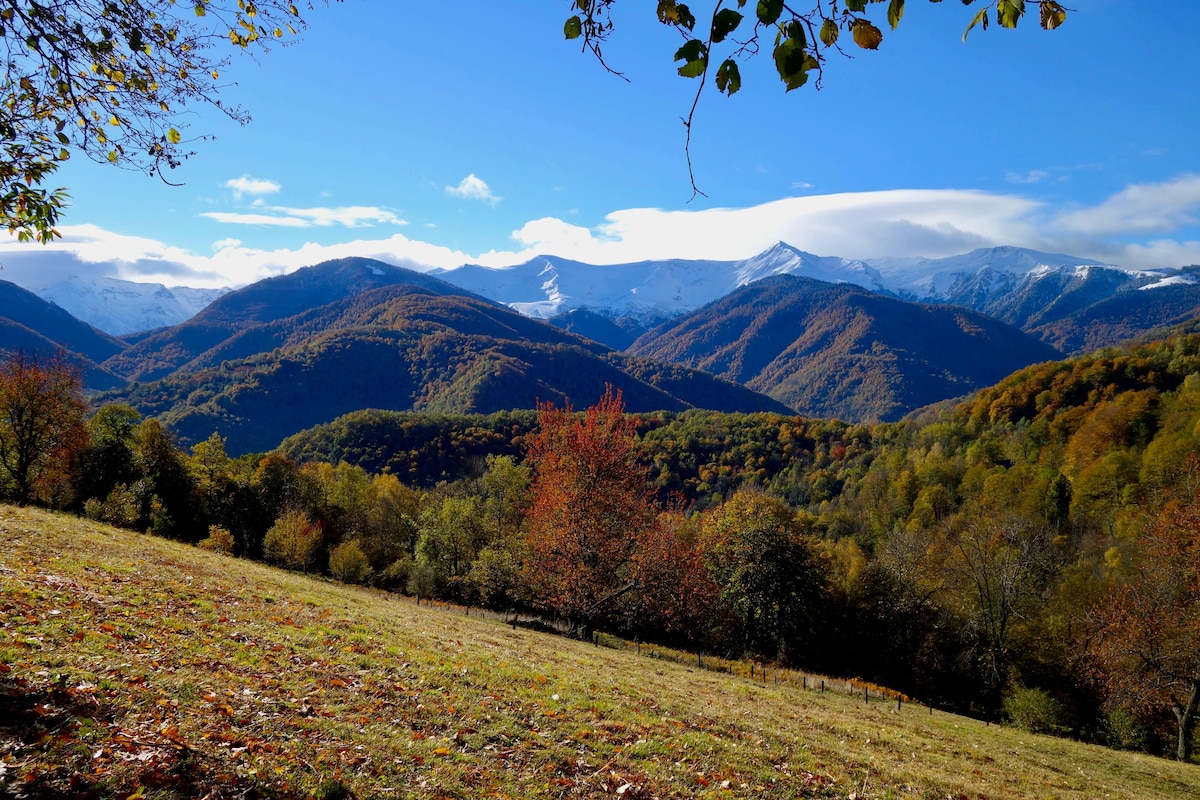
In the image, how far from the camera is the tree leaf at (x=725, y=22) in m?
3.34

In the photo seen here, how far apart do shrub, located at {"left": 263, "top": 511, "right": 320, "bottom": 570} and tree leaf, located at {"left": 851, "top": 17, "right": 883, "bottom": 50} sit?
55.2m

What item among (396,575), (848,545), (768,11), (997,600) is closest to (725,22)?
(768,11)

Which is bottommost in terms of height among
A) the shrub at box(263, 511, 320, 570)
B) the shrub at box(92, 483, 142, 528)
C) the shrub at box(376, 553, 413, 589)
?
the shrub at box(376, 553, 413, 589)

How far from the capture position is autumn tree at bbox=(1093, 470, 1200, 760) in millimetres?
26234

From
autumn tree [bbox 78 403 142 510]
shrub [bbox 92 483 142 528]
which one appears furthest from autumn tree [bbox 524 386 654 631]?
autumn tree [bbox 78 403 142 510]

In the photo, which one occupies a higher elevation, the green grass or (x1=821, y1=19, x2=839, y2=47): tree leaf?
(x1=821, y1=19, x2=839, y2=47): tree leaf

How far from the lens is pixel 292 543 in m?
49.7

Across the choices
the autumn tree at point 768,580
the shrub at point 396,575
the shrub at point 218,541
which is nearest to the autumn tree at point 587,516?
the autumn tree at point 768,580

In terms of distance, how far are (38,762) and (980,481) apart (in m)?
102

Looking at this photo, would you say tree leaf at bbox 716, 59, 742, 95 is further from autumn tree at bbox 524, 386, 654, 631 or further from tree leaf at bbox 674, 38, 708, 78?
autumn tree at bbox 524, 386, 654, 631

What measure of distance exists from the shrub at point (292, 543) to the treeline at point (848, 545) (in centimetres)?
26

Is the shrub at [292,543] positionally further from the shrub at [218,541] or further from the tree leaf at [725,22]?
the tree leaf at [725,22]

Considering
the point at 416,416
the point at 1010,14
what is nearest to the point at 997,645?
the point at 1010,14

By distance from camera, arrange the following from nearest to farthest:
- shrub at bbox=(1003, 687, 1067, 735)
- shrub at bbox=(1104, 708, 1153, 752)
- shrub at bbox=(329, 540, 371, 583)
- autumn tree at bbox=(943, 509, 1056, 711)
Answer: shrub at bbox=(1003, 687, 1067, 735)
shrub at bbox=(1104, 708, 1153, 752)
autumn tree at bbox=(943, 509, 1056, 711)
shrub at bbox=(329, 540, 371, 583)
